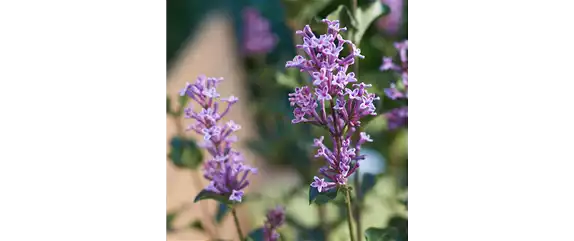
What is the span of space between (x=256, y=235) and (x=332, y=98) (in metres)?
0.29

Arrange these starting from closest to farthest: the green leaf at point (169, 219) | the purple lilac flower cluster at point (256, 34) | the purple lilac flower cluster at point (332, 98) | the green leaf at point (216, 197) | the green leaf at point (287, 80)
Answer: the purple lilac flower cluster at point (332, 98), the green leaf at point (216, 197), the green leaf at point (287, 80), the green leaf at point (169, 219), the purple lilac flower cluster at point (256, 34)

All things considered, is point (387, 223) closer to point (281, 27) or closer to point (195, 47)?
point (281, 27)

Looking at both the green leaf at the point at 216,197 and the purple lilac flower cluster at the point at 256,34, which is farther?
the purple lilac flower cluster at the point at 256,34

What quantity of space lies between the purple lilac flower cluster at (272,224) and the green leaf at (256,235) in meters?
0.02

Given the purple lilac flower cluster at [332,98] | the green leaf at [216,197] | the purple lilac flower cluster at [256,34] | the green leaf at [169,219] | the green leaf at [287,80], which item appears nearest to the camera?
the purple lilac flower cluster at [332,98]

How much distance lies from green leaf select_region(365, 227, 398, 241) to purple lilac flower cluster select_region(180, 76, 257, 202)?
0.61 ft

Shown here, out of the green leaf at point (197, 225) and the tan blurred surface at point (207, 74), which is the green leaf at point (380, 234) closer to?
the tan blurred surface at point (207, 74)

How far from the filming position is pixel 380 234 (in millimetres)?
864

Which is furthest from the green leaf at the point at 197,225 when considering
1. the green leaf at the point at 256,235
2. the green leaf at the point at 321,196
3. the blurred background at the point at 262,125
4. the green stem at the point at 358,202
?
the green leaf at the point at 321,196

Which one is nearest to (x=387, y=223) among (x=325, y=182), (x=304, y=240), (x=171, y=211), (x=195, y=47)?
(x=304, y=240)

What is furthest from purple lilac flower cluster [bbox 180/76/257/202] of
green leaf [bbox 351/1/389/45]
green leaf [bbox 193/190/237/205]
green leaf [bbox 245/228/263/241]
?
green leaf [bbox 351/1/389/45]

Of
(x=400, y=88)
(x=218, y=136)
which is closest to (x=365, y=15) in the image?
(x=400, y=88)

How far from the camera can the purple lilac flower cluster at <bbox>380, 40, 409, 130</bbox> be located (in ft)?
3.10

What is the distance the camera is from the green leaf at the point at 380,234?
2.81 ft
